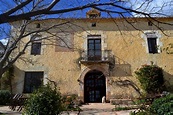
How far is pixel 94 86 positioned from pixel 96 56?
2296 millimetres

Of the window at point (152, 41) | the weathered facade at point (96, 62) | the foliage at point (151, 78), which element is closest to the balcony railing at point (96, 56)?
the weathered facade at point (96, 62)

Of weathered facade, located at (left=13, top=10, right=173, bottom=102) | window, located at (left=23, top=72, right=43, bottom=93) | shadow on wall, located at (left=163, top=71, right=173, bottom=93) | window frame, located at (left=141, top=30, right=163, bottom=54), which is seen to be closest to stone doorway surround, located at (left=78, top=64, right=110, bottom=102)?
weathered facade, located at (left=13, top=10, right=173, bottom=102)

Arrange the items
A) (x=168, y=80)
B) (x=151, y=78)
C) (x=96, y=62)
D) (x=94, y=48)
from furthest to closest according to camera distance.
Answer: (x=94, y=48) < (x=96, y=62) < (x=168, y=80) < (x=151, y=78)

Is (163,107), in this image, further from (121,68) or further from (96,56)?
(96,56)

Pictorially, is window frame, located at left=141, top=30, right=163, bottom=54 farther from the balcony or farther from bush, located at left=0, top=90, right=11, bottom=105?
bush, located at left=0, top=90, right=11, bottom=105

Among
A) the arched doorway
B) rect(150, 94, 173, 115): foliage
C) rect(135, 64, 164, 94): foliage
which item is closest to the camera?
rect(150, 94, 173, 115): foliage

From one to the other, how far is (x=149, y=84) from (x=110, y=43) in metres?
4.28

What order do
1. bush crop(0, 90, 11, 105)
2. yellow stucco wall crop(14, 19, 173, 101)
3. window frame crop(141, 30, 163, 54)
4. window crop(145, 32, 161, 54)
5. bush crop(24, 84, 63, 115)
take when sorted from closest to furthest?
1. bush crop(24, 84, 63, 115)
2. bush crop(0, 90, 11, 105)
3. yellow stucco wall crop(14, 19, 173, 101)
4. window frame crop(141, 30, 163, 54)
5. window crop(145, 32, 161, 54)

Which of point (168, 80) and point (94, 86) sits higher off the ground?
point (168, 80)

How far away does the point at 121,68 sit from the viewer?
49.5 ft

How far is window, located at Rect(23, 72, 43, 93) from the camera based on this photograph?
15.2 m

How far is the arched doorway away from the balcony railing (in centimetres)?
103

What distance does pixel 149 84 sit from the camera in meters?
14.1

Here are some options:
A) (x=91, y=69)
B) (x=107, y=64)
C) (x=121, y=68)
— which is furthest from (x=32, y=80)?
(x=121, y=68)
